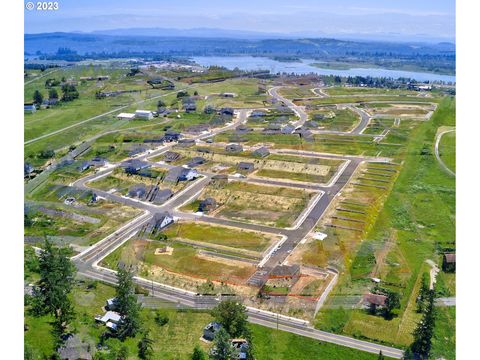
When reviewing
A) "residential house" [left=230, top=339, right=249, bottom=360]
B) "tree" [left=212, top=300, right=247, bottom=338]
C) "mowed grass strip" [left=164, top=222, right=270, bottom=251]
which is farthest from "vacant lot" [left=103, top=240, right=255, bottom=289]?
"residential house" [left=230, top=339, right=249, bottom=360]

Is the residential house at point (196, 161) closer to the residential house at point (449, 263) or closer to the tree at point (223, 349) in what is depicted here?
the residential house at point (449, 263)

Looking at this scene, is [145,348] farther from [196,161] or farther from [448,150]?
[448,150]

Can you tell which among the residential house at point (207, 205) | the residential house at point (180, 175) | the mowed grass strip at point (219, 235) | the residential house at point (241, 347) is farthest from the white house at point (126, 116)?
the residential house at point (241, 347)

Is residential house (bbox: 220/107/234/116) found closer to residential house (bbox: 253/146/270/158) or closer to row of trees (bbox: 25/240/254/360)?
residential house (bbox: 253/146/270/158)

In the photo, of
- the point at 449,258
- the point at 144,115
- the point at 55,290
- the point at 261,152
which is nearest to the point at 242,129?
the point at 261,152

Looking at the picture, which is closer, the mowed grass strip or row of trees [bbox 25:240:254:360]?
row of trees [bbox 25:240:254:360]

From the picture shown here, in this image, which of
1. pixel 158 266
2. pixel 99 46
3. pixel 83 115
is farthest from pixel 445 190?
pixel 99 46

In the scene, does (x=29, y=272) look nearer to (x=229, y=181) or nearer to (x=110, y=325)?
(x=110, y=325)
